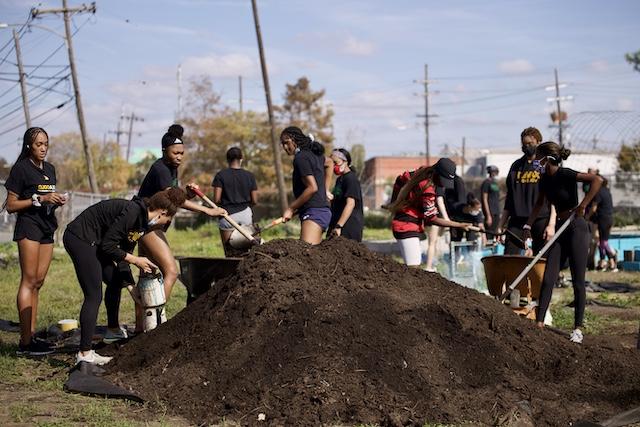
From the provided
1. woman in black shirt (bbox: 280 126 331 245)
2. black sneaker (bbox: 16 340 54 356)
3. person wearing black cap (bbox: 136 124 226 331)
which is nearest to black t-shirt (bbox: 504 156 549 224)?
woman in black shirt (bbox: 280 126 331 245)

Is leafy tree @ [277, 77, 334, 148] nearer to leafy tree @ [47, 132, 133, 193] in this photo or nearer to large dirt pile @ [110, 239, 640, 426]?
leafy tree @ [47, 132, 133, 193]

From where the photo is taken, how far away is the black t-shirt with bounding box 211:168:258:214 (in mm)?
9898

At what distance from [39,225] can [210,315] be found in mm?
2089

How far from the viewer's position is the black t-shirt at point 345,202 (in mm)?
9844

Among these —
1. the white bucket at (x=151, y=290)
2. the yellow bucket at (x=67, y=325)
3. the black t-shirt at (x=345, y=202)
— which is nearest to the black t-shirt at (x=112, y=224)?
the white bucket at (x=151, y=290)

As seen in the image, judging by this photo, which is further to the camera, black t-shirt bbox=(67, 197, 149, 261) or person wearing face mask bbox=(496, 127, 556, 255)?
person wearing face mask bbox=(496, 127, 556, 255)

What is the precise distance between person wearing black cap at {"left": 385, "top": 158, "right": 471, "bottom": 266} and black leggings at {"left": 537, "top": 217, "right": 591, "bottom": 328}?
1.06 m

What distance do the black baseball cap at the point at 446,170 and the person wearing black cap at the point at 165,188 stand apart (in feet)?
7.35

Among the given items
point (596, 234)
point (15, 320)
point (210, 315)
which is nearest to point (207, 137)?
point (596, 234)

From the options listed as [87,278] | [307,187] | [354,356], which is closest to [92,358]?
[87,278]

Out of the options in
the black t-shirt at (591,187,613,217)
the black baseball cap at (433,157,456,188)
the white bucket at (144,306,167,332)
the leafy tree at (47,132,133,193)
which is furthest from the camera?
the leafy tree at (47,132,133,193)

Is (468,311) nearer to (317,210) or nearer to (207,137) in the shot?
(317,210)

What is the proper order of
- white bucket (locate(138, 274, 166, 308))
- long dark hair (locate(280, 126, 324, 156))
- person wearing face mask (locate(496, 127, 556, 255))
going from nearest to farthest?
white bucket (locate(138, 274, 166, 308)), long dark hair (locate(280, 126, 324, 156)), person wearing face mask (locate(496, 127, 556, 255))

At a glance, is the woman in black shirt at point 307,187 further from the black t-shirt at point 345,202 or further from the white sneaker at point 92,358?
the white sneaker at point 92,358
